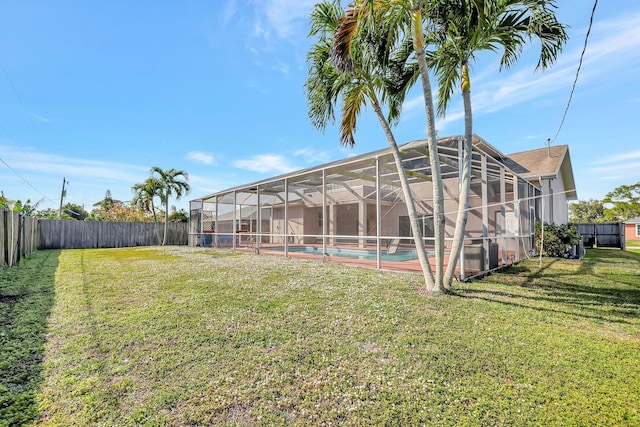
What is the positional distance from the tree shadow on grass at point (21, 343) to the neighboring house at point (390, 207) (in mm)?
6393

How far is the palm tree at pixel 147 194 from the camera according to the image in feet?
66.2

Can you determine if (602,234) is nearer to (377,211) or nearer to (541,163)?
(541,163)

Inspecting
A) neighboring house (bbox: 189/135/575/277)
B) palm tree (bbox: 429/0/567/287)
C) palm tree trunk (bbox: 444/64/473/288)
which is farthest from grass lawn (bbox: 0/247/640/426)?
neighboring house (bbox: 189/135/575/277)

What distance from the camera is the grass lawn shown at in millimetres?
2215

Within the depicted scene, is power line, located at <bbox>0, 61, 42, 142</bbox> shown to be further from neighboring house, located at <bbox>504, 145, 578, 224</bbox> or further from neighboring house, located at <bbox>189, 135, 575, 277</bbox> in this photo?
neighboring house, located at <bbox>504, 145, 578, 224</bbox>

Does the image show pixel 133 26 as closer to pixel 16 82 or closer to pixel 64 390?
pixel 16 82

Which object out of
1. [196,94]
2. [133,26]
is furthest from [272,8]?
[196,94]

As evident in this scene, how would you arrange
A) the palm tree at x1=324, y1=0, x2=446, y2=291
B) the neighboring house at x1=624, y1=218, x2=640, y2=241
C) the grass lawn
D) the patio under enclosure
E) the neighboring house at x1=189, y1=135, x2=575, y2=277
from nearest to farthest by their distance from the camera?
the grass lawn < the palm tree at x1=324, y1=0, x2=446, y2=291 < the patio under enclosure < the neighboring house at x1=189, y1=135, x2=575, y2=277 < the neighboring house at x1=624, y1=218, x2=640, y2=241

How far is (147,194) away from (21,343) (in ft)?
63.8

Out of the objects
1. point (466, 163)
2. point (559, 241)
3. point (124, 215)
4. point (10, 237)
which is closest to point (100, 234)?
point (124, 215)

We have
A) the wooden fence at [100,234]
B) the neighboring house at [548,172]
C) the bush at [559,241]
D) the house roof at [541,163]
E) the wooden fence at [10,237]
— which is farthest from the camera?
the wooden fence at [100,234]

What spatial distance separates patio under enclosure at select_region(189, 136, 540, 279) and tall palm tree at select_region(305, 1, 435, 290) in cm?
143

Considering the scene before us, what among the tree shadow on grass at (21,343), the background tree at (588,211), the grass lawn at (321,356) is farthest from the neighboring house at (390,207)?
the background tree at (588,211)

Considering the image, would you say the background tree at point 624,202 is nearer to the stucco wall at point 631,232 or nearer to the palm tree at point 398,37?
the stucco wall at point 631,232
